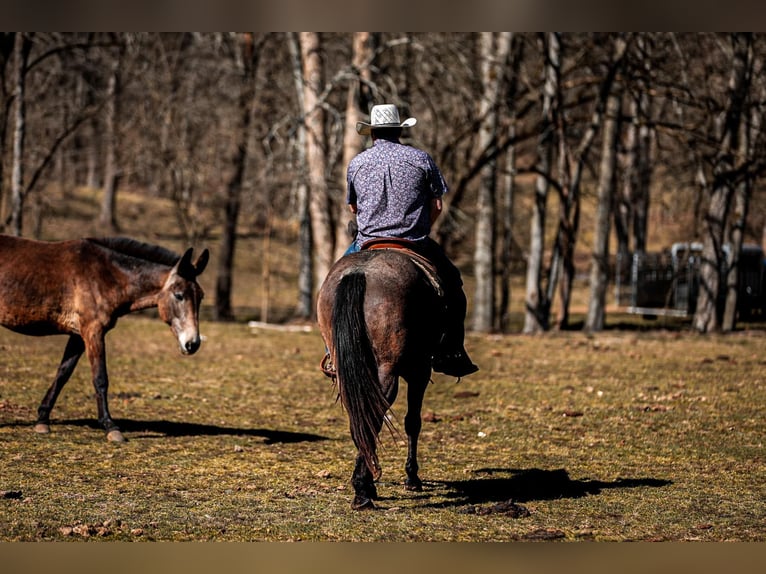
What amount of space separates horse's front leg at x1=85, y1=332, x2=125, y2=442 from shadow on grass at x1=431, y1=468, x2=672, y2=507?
3.46m

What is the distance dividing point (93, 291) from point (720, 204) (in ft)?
54.8

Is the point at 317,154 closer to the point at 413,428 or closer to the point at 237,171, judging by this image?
the point at 237,171

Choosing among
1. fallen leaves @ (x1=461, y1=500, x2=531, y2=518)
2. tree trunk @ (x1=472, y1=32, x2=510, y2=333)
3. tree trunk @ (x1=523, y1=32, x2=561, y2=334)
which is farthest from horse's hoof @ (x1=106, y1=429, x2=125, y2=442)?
tree trunk @ (x1=472, y1=32, x2=510, y2=333)

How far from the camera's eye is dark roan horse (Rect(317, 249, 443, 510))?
22.6 feet

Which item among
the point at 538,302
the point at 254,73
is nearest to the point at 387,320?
the point at 538,302

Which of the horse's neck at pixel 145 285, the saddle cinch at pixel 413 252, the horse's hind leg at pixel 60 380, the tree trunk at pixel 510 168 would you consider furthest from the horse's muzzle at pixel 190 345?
the tree trunk at pixel 510 168

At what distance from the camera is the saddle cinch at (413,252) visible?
7.41 m

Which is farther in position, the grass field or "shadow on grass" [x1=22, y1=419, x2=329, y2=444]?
"shadow on grass" [x1=22, y1=419, x2=329, y2=444]

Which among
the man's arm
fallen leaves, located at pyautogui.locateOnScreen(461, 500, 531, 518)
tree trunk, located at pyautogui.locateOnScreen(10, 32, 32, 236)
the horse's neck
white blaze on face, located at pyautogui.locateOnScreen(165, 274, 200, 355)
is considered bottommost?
fallen leaves, located at pyautogui.locateOnScreen(461, 500, 531, 518)

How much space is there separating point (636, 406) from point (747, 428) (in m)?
1.64

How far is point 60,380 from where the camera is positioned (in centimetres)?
1003

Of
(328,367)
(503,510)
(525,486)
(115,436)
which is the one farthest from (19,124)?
(503,510)

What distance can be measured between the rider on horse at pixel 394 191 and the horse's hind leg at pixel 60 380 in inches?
147

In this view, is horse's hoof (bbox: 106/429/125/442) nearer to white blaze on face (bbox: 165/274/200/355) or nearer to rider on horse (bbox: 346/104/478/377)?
white blaze on face (bbox: 165/274/200/355)
